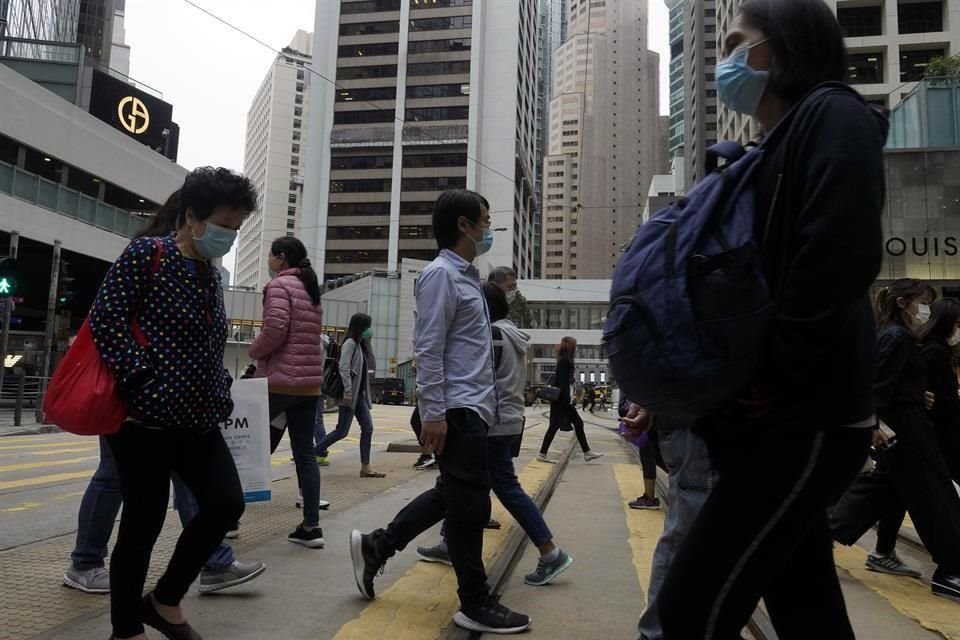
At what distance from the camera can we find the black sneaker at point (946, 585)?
352 cm

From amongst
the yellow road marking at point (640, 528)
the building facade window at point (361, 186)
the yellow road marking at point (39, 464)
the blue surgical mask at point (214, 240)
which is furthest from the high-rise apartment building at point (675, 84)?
the blue surgical mask at point (214, 240)

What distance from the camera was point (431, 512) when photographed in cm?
330

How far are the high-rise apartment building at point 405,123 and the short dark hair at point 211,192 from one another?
76610mm

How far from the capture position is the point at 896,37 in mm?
35469

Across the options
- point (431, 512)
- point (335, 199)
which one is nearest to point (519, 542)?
point (431, 512)

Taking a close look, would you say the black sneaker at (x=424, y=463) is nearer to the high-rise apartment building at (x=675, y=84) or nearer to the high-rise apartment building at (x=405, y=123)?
the high-rise apartment building at (x=405, y=123)

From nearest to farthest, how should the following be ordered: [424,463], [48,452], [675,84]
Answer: [424,463], [48,452], [675,84]

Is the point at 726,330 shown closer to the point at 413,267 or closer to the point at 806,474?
the point at 806,474

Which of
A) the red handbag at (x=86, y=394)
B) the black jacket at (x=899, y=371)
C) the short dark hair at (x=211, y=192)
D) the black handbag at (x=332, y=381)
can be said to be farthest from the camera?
the black handbag at (x=332, y=381)

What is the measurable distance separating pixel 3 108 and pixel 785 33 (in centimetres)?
2346

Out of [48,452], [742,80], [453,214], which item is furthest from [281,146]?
[742,80]

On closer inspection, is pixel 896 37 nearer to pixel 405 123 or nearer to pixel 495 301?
pixel 495 301

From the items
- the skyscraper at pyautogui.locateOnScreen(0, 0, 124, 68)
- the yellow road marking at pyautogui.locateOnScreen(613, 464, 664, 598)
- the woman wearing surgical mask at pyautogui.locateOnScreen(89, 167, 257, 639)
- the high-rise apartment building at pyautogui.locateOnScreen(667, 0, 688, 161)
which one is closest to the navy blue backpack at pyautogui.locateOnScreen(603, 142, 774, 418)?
the woman wearing surgical mask at pyautogui.locateOnScreen(89, 167, 257, 639)

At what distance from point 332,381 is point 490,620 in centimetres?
430
